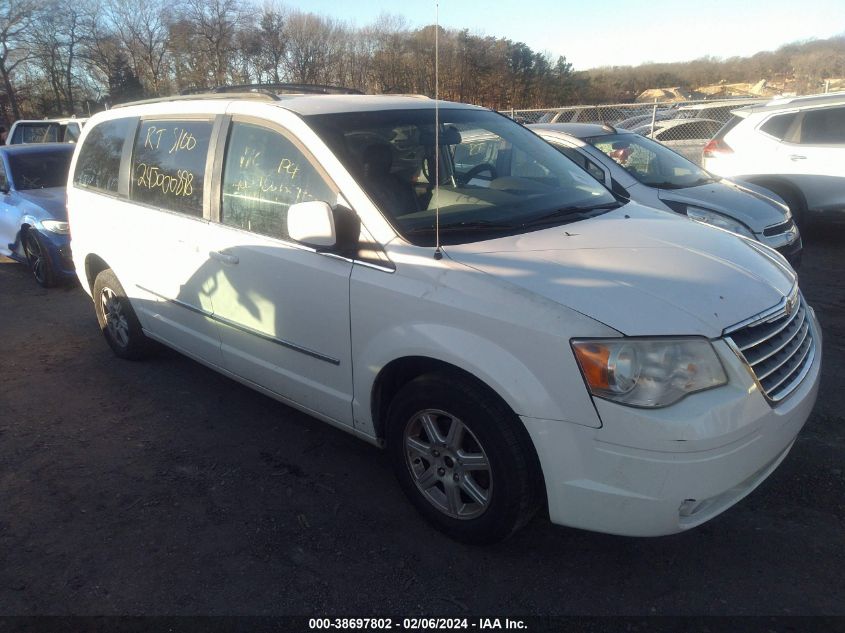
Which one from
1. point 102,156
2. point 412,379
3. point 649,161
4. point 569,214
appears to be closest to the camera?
point 412,379

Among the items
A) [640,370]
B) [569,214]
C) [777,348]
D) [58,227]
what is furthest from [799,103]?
[58,227]

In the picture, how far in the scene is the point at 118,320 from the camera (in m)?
4.98

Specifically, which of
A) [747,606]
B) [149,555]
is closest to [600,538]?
[747,606]

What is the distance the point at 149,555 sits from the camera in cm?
284

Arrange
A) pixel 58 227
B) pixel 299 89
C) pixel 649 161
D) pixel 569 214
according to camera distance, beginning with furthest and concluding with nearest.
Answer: pixel 58 227 < pixel 649 161 < pixel 299 89 < pixel 569 214

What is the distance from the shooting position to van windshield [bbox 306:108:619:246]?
119 inches

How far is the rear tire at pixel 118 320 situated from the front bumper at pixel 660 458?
3.57 m

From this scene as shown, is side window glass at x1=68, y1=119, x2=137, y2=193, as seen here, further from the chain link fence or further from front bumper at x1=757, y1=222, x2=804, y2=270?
the chain link fence

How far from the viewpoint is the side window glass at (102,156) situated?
4.64m

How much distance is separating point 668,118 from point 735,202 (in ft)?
38.6

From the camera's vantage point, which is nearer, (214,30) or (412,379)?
(412,379)

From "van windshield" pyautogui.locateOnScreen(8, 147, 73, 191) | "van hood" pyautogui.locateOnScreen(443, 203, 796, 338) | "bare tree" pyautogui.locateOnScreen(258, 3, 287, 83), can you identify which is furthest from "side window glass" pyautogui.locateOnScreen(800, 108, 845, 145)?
"bare tree" pyautogui.locateOnScreen(258, 3, 287, 83)

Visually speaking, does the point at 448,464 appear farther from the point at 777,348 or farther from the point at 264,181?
the point at 264,181

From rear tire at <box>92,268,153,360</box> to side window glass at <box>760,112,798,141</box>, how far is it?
815 centimetres
